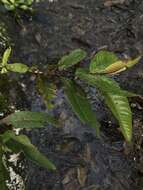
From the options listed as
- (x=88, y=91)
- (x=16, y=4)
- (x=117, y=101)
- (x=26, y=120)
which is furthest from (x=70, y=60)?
(x=16, y=4)

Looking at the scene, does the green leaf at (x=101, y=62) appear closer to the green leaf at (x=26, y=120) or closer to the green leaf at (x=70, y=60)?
the green leaf at (x=70, y=60)

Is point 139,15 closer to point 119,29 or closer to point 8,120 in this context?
point 119,29

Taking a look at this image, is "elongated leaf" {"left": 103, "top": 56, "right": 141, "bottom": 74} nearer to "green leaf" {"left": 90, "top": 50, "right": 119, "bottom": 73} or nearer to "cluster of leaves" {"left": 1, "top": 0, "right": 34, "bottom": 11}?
"green leaf" {"left": 90, "top": 50, "right": 119, "bottom": 73}

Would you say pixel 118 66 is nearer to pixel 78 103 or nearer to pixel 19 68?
pixel 78 103

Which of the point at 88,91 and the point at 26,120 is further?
the point at 88,91

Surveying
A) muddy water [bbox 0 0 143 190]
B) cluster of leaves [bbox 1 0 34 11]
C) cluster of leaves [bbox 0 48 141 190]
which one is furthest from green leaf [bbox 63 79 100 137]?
cluster of leaves [bbox 1 0 34 11]

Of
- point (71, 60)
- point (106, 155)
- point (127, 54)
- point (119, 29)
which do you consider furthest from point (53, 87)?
point (119, 29)

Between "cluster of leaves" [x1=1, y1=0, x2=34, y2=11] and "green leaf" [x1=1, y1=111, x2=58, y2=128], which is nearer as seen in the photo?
"green leaf" [x1=1, y1=111, x2=58, y2=128]

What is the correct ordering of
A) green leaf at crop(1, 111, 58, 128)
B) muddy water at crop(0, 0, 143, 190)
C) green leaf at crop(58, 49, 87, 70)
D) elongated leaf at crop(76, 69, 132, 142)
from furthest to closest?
muddy water at crop(0, 0, 143, 190), green leaf at crop(1, 111, 58, 128), green leaf at crop(58, 49, 87, 70), elongated leaf at crop(76, 69, 132, 142)
